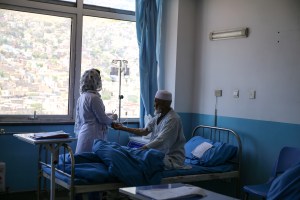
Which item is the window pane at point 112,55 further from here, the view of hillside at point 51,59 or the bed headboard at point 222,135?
the bed headboard at point 222,135

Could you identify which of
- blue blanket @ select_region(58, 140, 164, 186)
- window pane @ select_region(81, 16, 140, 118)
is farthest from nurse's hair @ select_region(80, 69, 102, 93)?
window pane @ select_region(81, 16, 140, 118)

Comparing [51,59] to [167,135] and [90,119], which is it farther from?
[167,135]

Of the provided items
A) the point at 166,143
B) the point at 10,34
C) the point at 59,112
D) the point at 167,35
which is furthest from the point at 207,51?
the point at 10,34

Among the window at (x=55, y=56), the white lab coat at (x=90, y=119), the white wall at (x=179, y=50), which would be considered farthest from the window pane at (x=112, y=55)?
the white lab coat at (x=90, y=119)

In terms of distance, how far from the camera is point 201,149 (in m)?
4.51

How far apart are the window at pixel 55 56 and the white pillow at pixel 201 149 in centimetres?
126

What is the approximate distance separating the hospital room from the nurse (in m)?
0.06

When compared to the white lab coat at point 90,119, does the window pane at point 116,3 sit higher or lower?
higher

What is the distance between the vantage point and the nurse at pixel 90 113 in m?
4.00

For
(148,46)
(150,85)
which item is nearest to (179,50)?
(148,46)

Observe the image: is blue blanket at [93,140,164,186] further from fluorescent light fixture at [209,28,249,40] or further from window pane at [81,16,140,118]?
fluorescent light fixture at [209,28,249,40]

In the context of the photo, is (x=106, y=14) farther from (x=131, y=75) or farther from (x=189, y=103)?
(x=189, y=103)

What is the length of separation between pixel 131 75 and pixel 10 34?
1.67 m

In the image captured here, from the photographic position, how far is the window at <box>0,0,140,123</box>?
15.1ft
